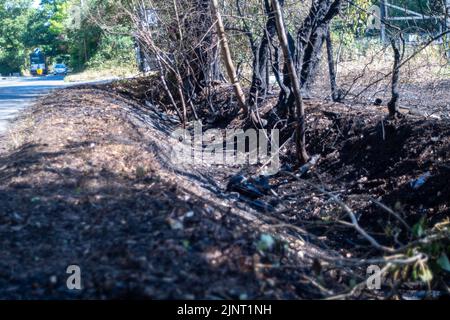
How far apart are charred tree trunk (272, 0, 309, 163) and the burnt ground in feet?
1.39

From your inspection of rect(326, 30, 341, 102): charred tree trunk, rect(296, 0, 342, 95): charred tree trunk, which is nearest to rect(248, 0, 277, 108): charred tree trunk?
rect(296, 0, 342, 95): charred tree trunk

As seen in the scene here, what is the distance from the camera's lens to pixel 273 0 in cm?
896

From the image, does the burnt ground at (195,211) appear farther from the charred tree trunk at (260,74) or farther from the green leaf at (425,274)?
the charred tree trunk at (260,74)

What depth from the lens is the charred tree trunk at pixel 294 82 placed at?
8.97 metres

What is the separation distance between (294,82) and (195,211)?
186 inches

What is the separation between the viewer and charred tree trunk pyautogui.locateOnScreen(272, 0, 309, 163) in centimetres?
897

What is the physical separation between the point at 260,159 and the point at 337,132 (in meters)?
1.58

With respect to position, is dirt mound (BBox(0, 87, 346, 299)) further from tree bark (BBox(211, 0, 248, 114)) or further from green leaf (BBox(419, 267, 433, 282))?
tree bark (BBox(211, 0, 248, 114))

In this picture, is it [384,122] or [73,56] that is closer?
[384,122]

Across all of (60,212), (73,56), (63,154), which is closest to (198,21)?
(63,154)

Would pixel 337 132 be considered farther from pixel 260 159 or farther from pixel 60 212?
pixel 60 212

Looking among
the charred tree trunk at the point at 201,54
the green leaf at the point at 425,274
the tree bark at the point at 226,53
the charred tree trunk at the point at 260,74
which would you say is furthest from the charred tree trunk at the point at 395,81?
the green leaf at the point at 425,274

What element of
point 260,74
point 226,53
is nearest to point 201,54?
point 260,74
